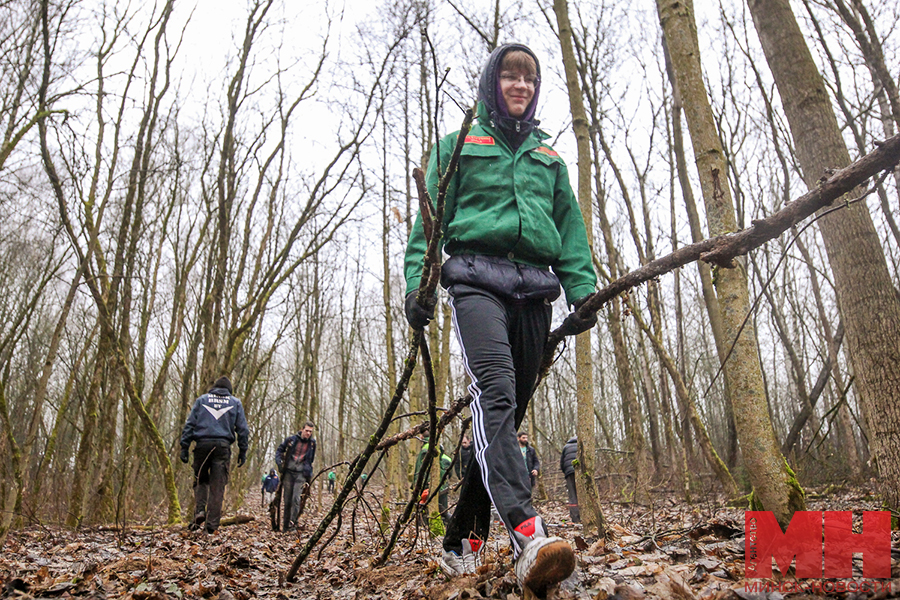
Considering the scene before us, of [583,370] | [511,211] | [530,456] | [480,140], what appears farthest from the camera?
[530,456]

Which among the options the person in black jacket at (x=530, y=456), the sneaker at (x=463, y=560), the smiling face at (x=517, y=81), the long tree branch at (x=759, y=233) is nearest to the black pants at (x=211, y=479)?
the person in black jacket at (x=530, y=456)

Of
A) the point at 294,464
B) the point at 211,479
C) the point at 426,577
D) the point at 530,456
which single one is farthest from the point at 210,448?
the point at 530,456

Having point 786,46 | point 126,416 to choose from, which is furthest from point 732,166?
point 126,416

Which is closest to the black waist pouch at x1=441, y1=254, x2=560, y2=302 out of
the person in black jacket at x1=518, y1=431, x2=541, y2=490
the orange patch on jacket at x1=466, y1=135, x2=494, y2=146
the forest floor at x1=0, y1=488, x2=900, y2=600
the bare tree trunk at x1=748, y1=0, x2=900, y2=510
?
the orange patch on jacket at x1=466, y1=135, x2=494, y2=146

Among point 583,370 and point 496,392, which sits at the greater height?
point 583,370

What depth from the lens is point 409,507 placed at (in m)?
2.81

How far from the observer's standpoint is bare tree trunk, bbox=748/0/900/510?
325 cm

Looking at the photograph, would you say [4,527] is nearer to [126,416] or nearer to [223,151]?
[126,416]

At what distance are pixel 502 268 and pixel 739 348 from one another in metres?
1.70

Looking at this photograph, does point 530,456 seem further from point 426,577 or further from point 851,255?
point 426,577

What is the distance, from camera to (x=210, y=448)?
714 cm

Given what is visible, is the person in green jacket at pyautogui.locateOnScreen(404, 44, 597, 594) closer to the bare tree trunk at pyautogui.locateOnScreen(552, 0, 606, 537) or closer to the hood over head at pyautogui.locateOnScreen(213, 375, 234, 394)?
the bare tree trunk at pyautogui.locateOnScreen(552, 0, 606, 537)

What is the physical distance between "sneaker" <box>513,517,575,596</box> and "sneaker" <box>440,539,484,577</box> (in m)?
0.70

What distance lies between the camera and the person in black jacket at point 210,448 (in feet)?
22.7
